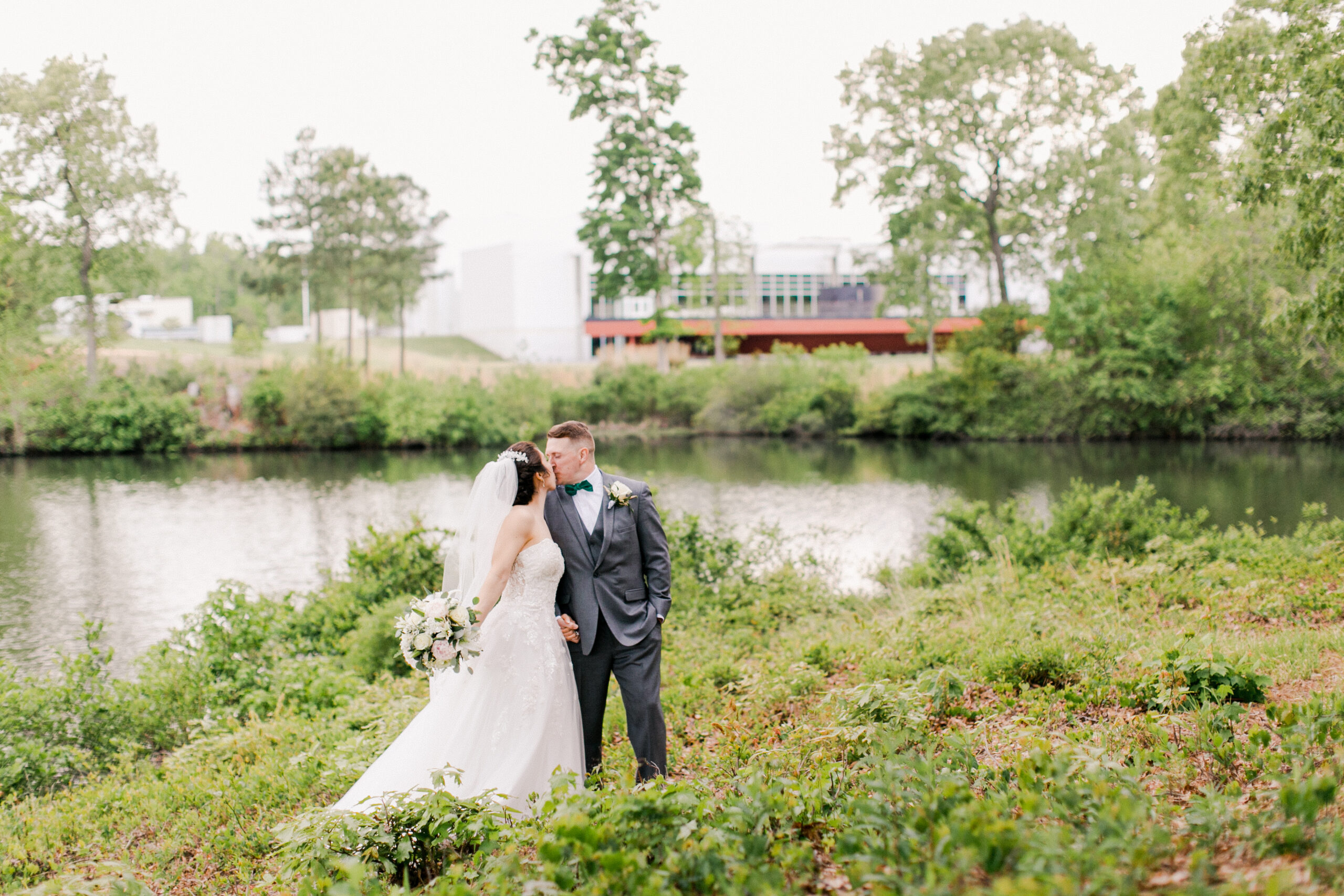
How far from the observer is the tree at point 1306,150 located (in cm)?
904

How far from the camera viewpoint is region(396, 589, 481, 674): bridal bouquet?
15.1ft

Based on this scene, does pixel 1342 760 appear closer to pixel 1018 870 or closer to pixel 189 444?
pixel 1018 870

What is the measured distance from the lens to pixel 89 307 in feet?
133

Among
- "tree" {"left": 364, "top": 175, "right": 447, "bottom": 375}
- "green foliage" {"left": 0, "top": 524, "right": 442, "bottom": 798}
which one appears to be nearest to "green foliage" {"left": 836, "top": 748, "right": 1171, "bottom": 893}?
"green foliage" {"left": 0, "top": 524, "right": 442, "bottom": 798}

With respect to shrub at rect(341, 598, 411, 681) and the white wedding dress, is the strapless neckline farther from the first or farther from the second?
shrub at rect(341, 598, 411, 681)

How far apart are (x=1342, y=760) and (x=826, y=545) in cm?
1271

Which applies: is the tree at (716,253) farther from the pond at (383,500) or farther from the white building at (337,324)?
the white building at (337,324)

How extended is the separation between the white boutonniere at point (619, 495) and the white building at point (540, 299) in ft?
190

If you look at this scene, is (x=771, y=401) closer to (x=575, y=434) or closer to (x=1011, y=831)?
(x=575, y=434)

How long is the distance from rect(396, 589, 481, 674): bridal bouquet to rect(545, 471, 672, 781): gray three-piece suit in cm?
54

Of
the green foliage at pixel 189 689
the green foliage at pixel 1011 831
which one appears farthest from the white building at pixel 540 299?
the green foliage at pixel 1011 831

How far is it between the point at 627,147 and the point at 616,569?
40979 mm

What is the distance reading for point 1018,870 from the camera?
2.39 m

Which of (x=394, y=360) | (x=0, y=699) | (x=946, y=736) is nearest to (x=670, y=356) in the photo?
(x=394, y=360)
